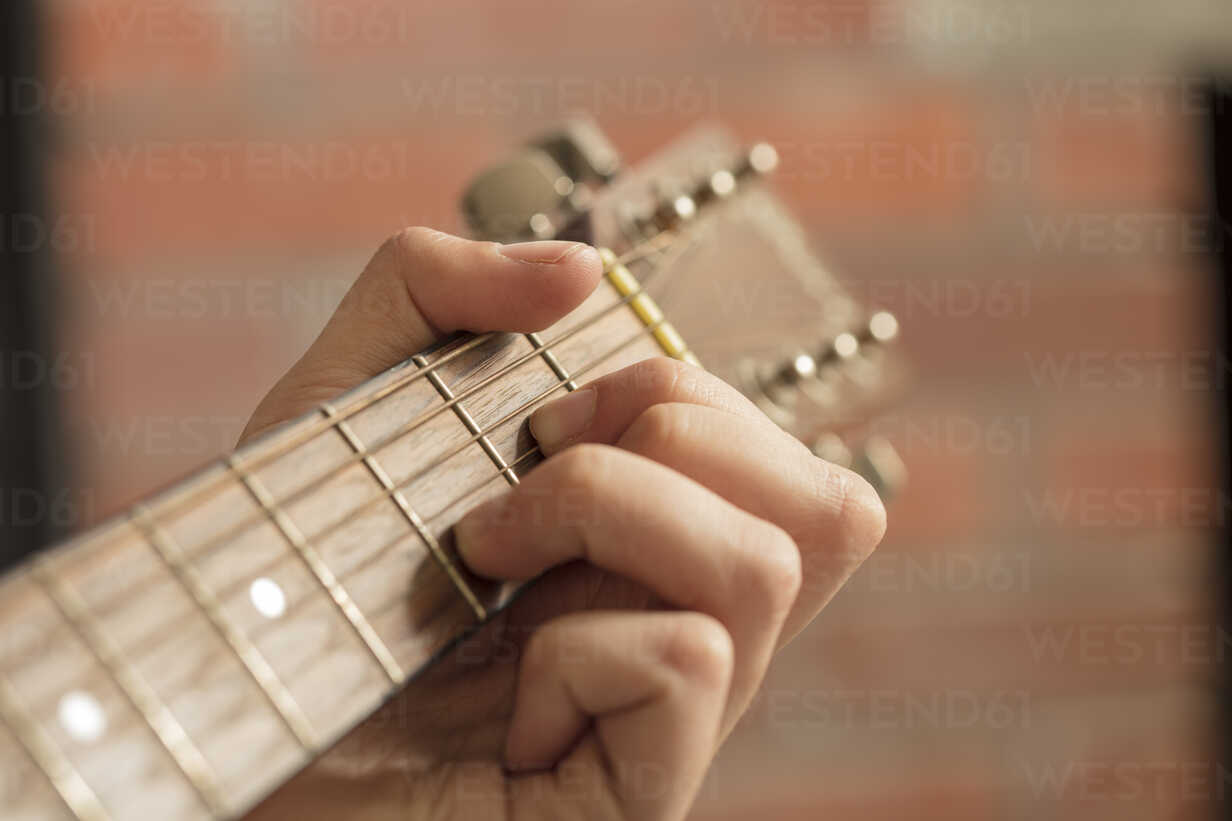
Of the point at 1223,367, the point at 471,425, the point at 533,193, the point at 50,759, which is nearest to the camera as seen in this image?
the point at 50,759

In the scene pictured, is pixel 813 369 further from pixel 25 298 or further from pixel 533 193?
pixel 25 298

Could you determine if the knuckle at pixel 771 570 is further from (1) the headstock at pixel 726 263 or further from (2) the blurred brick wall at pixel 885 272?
(2) the blurred brick wall at pixel 885 272

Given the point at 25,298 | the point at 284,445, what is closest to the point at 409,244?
the point at 284,445

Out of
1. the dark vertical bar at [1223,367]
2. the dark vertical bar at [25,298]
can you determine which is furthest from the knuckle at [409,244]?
the dark vertical bar at [1223,367]

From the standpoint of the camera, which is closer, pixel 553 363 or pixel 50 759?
pixel 50 759

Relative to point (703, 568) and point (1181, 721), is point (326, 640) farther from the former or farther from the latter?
point (1181, 721)

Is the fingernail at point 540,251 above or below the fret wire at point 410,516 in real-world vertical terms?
above

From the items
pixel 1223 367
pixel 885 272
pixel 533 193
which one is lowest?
pixel 1223 367
